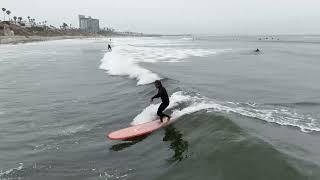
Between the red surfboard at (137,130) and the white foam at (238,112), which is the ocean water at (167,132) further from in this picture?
the red surfboard at (137,130)

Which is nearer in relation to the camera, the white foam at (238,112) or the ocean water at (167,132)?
the ocean water at (167,132)

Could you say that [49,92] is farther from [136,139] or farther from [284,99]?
[284,99]

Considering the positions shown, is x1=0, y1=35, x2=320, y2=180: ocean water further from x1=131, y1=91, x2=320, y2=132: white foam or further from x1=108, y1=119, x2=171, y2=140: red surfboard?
x1=108, y1=119, x2=171, y2=140: red surfboard

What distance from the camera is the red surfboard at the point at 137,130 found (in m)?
15.2

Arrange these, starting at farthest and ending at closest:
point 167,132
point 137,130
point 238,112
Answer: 1. point 238,112
2. point 167,132
3. point 137,130

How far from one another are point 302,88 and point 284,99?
5208 mm

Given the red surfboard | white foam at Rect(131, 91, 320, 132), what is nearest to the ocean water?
white foam at Rect(131, 91, 320, 132)

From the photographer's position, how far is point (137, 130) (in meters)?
16.0

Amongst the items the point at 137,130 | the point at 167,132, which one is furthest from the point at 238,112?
the point at 137,130

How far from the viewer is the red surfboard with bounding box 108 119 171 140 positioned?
15.2m

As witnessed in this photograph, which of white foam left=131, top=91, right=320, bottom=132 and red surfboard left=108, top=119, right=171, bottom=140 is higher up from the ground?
white foam left=131, top=91, right=320, bottom=132

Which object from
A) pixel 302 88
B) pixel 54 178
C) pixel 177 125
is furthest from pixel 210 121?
pixel 302 88

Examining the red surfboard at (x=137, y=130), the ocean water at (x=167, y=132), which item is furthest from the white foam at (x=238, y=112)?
the red surfboard at (x=137, y=130)

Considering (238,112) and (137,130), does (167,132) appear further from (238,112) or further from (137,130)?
(238,112)
